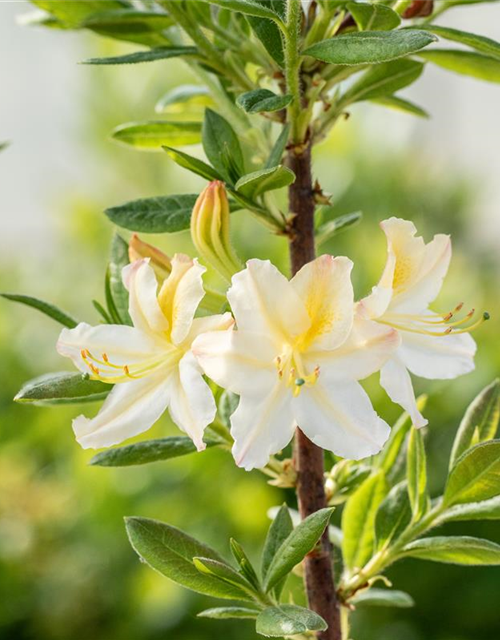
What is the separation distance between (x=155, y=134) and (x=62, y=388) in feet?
0.93

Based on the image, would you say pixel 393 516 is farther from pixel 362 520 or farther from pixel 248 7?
pixel 248 7

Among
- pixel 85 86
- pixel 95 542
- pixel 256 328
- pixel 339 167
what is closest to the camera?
pixel 256 328

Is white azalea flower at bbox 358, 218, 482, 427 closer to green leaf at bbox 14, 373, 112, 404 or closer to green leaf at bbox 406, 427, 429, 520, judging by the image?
green leaf at bbox 406, 427, 429, 520

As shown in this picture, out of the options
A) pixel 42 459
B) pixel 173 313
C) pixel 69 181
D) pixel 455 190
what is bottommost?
pixel 42 459

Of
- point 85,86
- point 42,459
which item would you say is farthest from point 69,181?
point 42,459

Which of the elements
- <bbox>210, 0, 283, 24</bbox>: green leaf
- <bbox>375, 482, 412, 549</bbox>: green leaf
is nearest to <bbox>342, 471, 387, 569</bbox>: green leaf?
<bbox>375, 482, 412, 549</bbox>: green leaf

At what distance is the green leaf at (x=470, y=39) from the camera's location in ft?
1.88

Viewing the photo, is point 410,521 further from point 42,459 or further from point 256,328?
point 42,459

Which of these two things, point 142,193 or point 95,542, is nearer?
point 95,542

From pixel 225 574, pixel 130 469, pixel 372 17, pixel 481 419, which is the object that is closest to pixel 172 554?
pixel 225 574

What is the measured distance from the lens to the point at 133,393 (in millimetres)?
554

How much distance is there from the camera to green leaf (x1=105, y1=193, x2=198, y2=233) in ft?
1.96

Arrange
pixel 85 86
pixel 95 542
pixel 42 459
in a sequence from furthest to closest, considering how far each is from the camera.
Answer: pixel 85 86 < pixel 42 459 < pixel 95 542

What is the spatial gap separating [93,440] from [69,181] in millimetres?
2687
